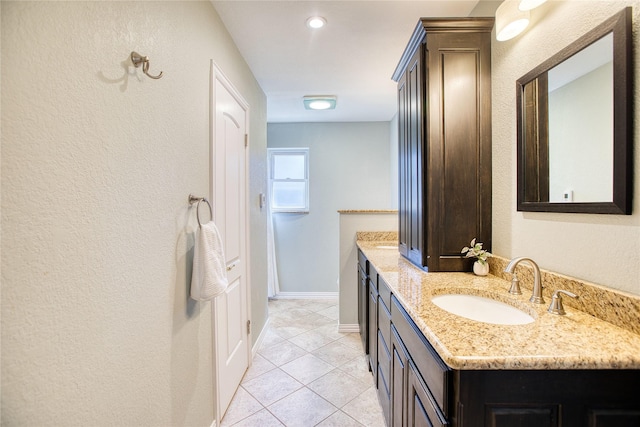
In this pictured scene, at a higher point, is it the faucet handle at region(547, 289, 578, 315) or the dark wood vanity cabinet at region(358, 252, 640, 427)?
the faucet handle at region(547, 289, 578, 315)

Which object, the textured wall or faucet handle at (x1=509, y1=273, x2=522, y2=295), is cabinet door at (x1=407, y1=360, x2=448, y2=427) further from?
the textured wall

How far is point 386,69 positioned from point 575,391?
241 centimetres

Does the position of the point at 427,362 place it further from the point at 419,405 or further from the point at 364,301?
the point at 364,301

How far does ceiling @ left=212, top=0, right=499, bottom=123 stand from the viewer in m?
1.63

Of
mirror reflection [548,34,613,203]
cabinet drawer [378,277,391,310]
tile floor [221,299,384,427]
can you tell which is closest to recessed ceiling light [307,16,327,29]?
mirror reflection [548,34,613,203]

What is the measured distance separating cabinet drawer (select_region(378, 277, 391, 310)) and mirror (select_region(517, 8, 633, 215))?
2.49 feet

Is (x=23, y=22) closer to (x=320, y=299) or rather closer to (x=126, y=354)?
(x=126, y=354)

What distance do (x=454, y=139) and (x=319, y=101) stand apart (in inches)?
73.6

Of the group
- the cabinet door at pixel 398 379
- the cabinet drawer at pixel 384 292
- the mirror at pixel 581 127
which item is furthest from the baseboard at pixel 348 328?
the mirror at pixel 581 127

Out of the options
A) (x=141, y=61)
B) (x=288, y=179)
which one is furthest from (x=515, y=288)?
(x=288, y=179)

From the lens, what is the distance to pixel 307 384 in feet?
6.69

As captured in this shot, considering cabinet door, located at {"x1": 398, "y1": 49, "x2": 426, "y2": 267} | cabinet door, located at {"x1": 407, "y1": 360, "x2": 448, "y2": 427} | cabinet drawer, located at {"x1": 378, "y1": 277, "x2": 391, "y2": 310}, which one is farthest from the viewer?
cabinet door, located at {"x1": 398, "y1": 49, "x2": 426, "y2": 267}

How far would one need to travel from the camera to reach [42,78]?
637 millimetres

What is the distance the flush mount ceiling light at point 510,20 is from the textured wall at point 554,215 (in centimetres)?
4
